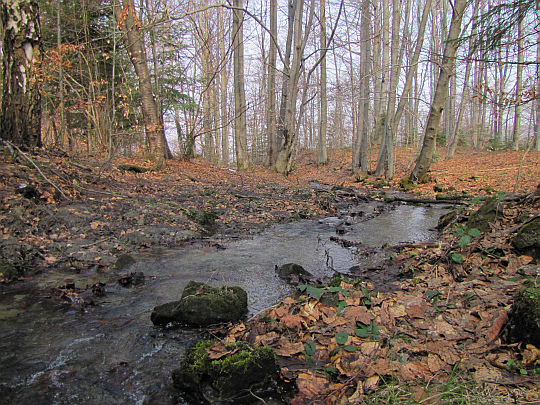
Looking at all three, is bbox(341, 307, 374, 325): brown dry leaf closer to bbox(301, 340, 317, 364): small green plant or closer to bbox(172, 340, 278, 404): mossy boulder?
bbox(301, 340, 317, 364): small green plant

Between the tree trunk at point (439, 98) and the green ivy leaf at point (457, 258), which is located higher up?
the tree trunk at point (439, 98)

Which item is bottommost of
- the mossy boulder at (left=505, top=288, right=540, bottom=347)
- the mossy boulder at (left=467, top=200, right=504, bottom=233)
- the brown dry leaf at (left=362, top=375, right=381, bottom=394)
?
the brown dry leaf at (left=362, top=375, right=381, bottom=394)

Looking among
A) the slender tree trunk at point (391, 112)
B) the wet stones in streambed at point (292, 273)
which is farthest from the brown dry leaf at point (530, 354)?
the slender tree trunk at point (391, 112)

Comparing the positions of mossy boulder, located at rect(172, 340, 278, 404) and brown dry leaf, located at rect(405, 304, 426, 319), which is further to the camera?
brown dry leaf, located at rect(405, 304, 426, 319)

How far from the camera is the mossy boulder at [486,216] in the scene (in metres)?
4.62

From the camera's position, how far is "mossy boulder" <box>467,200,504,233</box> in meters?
4.62

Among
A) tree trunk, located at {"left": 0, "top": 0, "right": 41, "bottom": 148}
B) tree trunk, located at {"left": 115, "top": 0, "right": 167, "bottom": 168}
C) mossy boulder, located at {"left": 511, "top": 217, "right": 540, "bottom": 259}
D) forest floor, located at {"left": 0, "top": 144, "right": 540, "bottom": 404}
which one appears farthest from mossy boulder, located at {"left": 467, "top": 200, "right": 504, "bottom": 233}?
tree trunk, located at {"left": 115, "top": 0, "right": 167, "bottom": 168}

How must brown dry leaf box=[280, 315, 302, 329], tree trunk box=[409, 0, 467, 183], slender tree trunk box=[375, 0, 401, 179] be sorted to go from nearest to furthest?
1. brown dry leaf box=[280, 315, 302, 329]
2. tree trunk box=[409, 0, 467, 183]
3. slender tree trunk box=[375, 0, 401, 179]

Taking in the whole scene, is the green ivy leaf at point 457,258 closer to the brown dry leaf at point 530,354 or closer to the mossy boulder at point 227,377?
the brown dry leaf at point 530,354

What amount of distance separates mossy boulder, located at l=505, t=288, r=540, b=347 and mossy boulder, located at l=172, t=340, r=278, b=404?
176cm

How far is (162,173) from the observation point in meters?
11.8

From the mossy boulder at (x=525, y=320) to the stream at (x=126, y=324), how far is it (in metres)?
1.56

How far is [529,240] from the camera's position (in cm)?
354

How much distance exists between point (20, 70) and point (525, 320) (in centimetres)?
962
